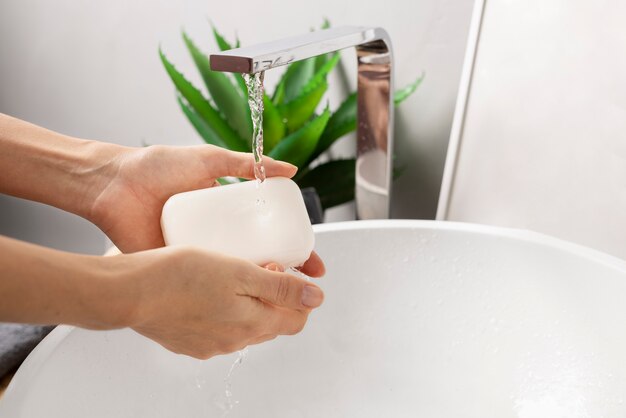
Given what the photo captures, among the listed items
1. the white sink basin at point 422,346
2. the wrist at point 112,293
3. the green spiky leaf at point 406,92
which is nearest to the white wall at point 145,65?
the green spiky leaf at point 406,92

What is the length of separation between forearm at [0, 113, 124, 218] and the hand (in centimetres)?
1

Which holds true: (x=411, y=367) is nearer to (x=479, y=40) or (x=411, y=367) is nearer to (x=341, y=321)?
(x=341, y=321)

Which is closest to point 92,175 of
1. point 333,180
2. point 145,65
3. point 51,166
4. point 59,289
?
point 51,166

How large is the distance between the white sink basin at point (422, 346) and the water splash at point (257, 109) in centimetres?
16

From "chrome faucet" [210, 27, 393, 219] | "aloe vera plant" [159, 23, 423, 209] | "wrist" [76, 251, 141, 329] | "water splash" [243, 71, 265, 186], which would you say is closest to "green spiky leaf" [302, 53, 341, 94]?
"aloe vera plant" [159, 23, 423, 209]

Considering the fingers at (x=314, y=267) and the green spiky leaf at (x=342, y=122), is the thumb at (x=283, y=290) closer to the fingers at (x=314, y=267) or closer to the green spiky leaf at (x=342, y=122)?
the fingers at (x=314, y=267)

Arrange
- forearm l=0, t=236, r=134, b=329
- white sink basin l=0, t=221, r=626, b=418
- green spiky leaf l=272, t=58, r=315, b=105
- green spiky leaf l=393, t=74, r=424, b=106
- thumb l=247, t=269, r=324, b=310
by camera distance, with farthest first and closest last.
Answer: green spiky leaf l=272, t=58, r=315, b=105, green spiky leaf l=393, t=74, r=424, b=106, white sink basin l=0, t=221, r=626, b=418, thumb l=247, t=269, r=324, b=310, forearm l=0, t=236, r=134, b=329

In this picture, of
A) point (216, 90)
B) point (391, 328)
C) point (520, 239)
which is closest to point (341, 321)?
point (391, 328)

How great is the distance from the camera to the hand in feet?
2.24

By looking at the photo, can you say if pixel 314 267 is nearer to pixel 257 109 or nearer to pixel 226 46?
pixel 257 109

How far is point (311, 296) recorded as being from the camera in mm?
558

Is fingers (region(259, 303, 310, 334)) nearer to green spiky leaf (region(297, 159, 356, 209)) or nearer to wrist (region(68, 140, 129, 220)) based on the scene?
wrist (region(68, 140, 129, 220))

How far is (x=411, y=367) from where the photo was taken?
0.75 meters

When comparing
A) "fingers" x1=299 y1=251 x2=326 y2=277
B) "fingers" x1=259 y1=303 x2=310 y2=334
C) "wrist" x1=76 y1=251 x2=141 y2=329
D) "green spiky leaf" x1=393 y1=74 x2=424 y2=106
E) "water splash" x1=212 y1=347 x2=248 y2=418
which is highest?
"wrist" x1=76 y1=251 x2=141 y2=329
